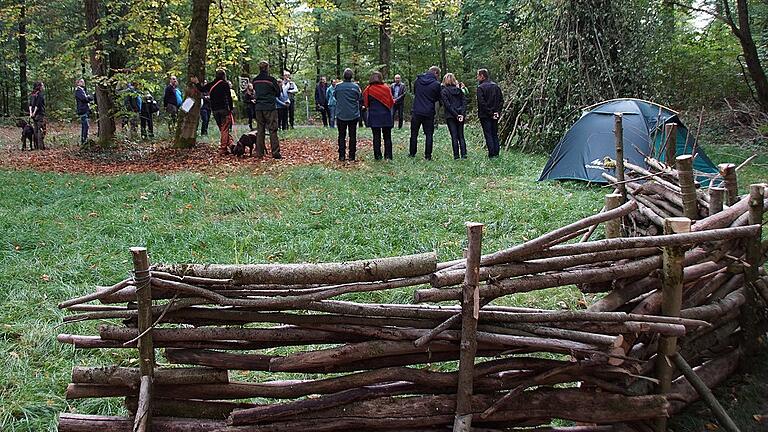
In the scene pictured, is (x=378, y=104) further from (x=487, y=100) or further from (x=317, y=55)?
(x=317, y=55)

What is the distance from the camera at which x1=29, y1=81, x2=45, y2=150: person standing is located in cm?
1603

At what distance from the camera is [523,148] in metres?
14.2

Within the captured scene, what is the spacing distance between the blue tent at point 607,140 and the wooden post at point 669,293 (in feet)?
22.5

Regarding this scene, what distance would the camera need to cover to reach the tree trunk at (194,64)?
13992 millimetres

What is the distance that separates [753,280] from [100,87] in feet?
48.7

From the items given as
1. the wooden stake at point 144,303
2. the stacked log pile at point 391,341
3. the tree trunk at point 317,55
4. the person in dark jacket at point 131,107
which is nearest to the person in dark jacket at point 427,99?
the person in dark jacket at point 131,107

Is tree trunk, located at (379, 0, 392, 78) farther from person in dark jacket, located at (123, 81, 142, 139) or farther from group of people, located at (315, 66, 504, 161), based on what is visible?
group of people, located at (315, 66, 504, 161)

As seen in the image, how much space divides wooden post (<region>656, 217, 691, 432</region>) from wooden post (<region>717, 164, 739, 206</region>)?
48.1 inches

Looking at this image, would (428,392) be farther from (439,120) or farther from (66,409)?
(439,120)

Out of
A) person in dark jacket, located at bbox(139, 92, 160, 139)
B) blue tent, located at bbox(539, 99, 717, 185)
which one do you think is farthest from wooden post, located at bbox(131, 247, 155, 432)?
person in dark jacket, located at bbox(139, 92, 160, 139)

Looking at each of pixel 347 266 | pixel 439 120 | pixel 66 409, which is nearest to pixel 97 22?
pixel 66 409

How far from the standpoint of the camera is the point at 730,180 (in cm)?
407

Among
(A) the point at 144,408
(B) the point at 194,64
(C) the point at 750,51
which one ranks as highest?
(C) the point at 750,51

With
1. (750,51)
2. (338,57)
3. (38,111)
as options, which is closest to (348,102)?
(750,51)
